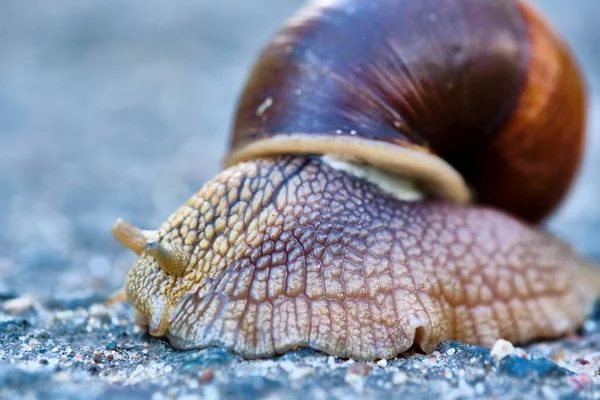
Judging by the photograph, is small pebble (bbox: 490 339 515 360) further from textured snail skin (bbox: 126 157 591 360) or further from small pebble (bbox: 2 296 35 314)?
small pebble (bbox: 2 296 35 314)

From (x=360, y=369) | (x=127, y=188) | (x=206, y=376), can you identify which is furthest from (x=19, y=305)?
(x=127, y=188)

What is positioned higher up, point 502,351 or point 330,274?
point 330,274

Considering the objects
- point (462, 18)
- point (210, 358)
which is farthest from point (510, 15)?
point (210, 358)

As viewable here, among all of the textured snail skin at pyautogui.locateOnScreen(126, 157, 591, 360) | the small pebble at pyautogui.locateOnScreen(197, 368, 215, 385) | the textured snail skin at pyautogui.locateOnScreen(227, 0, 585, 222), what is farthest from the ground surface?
the textured snail skin at pyautogui.locateOnScreen(227, 0, 585, 222)

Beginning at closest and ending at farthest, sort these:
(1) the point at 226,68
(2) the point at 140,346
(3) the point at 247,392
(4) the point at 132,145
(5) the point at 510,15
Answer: (3) the point at 247,392
(2) the point at 140,346
(5) the point at 510,15
(4) the point at 132,145
(1) the point at 226,68

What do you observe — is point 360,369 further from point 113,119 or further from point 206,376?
point 113,119

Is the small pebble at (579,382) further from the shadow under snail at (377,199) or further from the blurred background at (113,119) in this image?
the blurred background at (113,119)

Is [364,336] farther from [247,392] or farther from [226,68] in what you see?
[226,68]
